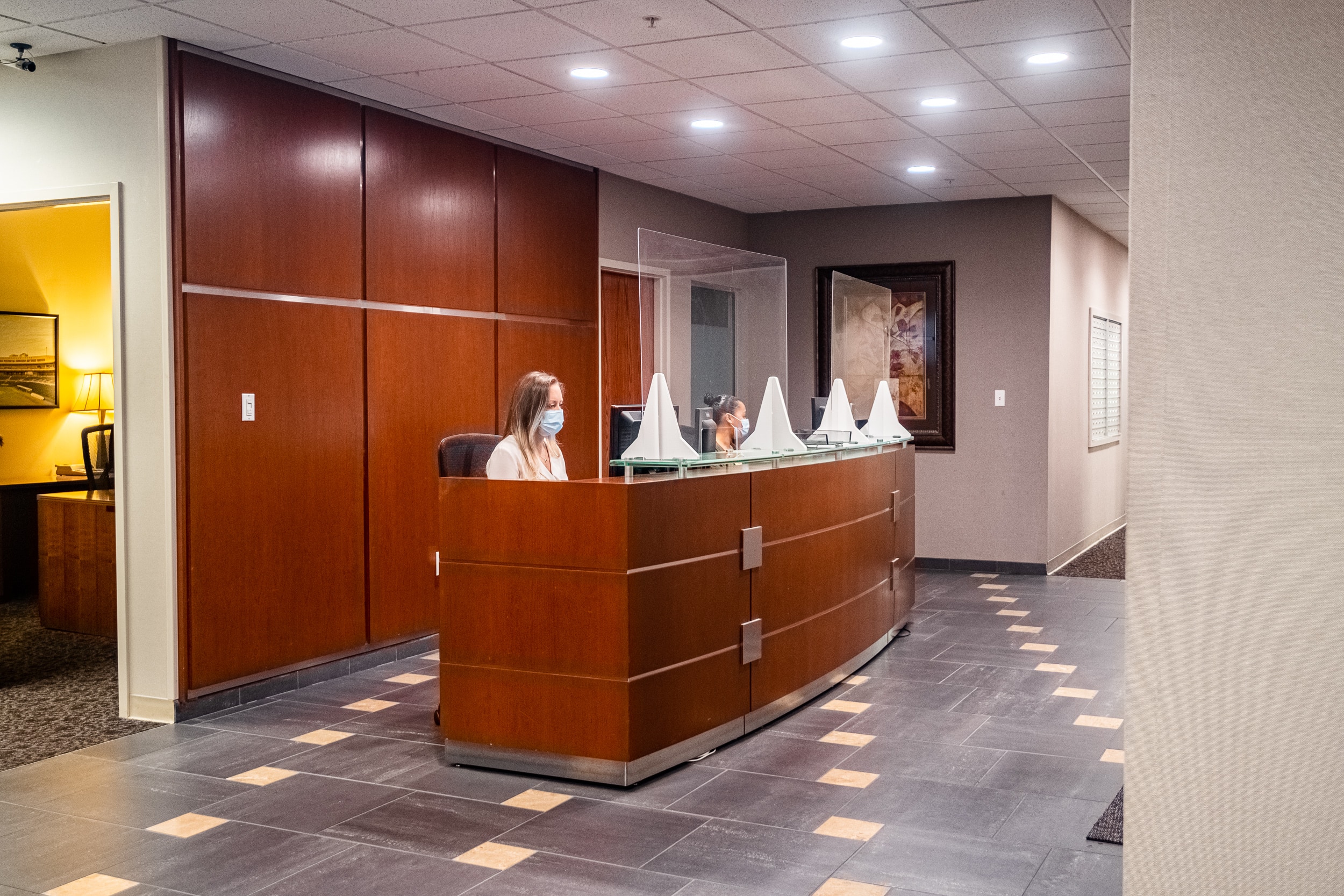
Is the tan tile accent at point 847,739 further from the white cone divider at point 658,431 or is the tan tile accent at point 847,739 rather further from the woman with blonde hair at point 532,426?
the woman with blonde hair at point 532,426

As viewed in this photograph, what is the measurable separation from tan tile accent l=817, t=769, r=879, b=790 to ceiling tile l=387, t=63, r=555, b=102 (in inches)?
139

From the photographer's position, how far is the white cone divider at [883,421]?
7387 millimetres

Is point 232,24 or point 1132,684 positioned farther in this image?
point 232,24

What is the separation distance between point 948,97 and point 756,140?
143 cm

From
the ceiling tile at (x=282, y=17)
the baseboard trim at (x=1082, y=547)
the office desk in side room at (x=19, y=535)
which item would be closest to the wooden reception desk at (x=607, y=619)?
the ceiling tile at (x=282, y=17)

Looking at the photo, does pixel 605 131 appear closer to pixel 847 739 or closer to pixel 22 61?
pixel 22 61

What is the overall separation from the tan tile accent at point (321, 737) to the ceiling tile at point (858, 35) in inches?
138

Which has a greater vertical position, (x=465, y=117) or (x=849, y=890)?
(x=465, y=117)

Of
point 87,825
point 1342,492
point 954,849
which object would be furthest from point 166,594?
point 1342,492

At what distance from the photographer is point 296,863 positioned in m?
3.64

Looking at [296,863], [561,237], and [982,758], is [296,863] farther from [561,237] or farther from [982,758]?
[561,237]

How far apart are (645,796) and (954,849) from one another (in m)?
1.11

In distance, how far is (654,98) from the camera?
6309 millimetres

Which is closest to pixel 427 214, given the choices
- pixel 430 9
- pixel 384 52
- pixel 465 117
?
pixel 465 117
